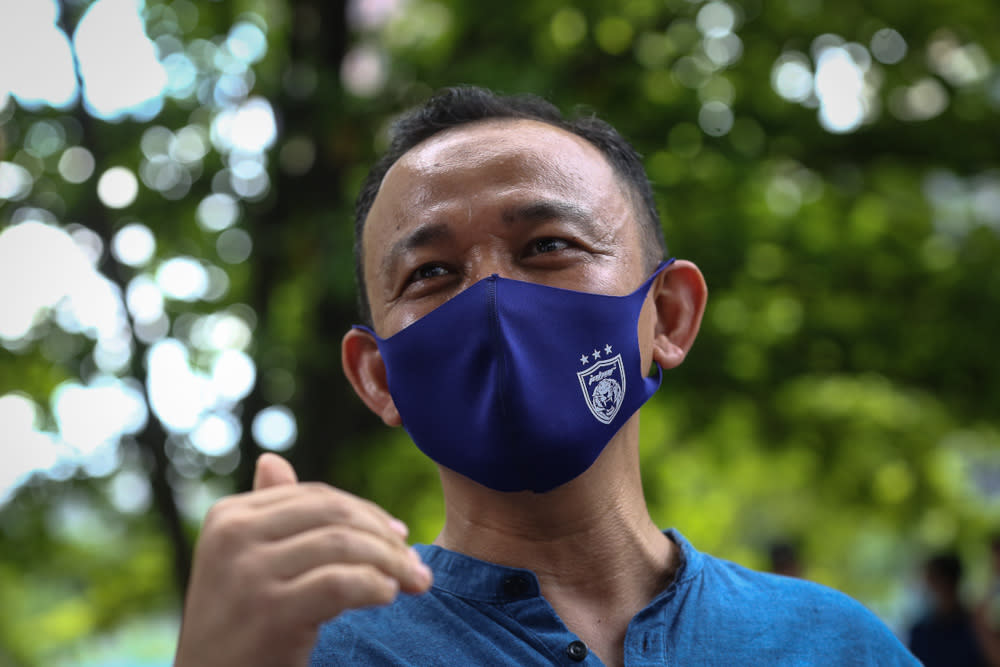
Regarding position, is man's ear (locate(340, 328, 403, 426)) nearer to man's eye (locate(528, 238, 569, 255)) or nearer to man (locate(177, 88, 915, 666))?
man (locate(177, 88, 915, 666))

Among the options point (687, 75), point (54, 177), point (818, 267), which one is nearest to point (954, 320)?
point (818, 267)

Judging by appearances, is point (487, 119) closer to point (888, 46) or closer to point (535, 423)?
point (535, 423)

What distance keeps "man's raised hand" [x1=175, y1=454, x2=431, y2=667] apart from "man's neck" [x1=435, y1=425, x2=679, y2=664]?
25.0 inches

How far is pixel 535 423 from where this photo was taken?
162cm

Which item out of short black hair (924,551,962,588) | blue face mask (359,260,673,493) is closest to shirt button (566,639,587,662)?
blue face mask (359,260,673,493)

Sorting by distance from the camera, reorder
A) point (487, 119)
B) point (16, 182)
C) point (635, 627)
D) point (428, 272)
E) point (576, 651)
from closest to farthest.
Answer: point (576, 651) → point (635, 627) → point (428, 272) → point (487, 119) → point (16, 182)

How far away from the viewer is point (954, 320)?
242 inches

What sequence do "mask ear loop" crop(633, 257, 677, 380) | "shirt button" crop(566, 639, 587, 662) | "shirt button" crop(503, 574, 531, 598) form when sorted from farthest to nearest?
"mask ear loop" crop(633, 257, 677, 380), "shirt button" crop(503, 574, 531, 598), "shirt button" crop(566, 639, 587, 662)

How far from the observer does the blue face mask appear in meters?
1.63

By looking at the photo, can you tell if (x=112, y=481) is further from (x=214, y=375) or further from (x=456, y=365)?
(x=456, y=365)

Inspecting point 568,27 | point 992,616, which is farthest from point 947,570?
point 568,27

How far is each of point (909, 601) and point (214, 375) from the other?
25.0 m

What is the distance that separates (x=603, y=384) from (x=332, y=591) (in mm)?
→ 774

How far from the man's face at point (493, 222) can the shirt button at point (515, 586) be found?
532 millimetres
